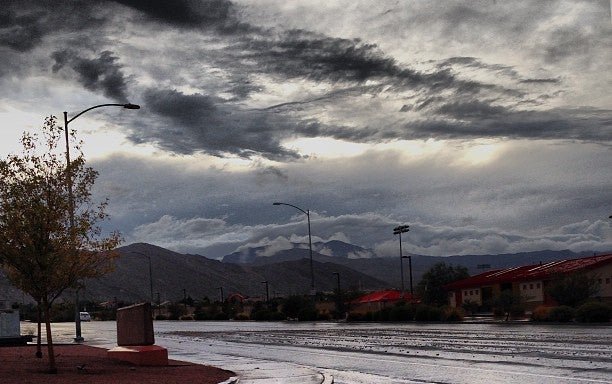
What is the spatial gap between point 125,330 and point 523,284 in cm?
6079

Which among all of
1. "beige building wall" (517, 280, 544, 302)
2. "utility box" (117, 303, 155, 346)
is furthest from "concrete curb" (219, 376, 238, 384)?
"beige building wall" (517, 280, 544, 302)

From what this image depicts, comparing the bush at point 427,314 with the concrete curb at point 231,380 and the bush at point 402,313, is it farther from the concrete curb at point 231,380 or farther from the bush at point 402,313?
the concrete curb at point 231,380

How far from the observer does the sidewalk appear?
18.5 m

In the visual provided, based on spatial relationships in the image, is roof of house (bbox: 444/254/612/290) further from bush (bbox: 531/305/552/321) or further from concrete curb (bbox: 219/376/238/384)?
concrete curb (bbox: 219/376/238/384)

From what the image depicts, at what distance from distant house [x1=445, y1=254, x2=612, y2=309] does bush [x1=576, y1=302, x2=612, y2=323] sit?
19580 mm

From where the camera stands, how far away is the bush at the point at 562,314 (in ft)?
152

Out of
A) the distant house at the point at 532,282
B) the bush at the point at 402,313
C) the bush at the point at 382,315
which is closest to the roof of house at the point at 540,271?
the distant house at the point at 532,282

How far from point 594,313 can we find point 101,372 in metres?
30.4

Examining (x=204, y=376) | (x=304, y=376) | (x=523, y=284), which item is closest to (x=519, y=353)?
(x=304, y=376)

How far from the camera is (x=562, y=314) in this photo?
4675cm

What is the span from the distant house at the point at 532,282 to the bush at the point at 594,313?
19580 mm

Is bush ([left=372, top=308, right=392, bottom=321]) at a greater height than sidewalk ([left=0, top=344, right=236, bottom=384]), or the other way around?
sidewalk ([left=0, top=344, right=236, bottom=384])

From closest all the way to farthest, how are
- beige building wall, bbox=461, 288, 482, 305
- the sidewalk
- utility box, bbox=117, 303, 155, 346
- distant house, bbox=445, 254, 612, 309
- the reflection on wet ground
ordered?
the reflection on wet ground
the sidewalk
utility box, bbox=117, 303, 155, 346
distant house, bbox=445, 254, 612, 309
beige building wall, bbox=461, 288, 482, 305

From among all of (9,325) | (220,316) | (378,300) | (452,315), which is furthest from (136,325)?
(378,300)
